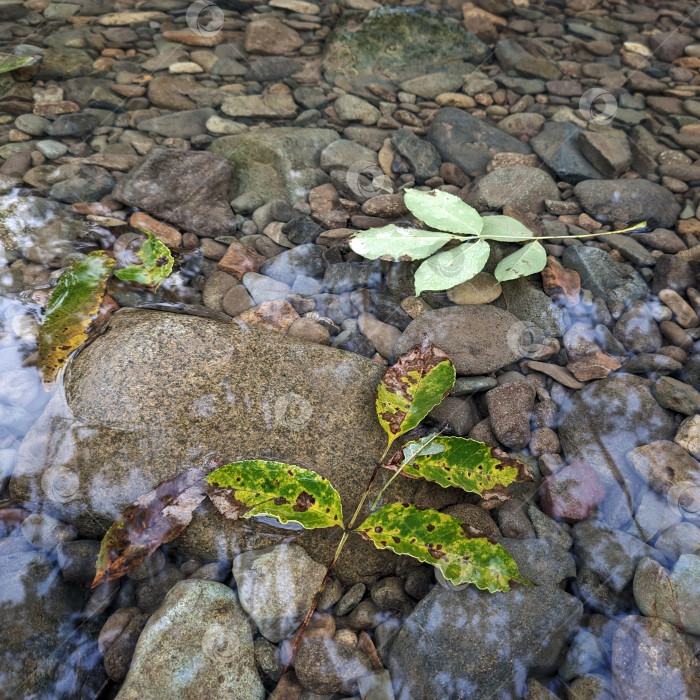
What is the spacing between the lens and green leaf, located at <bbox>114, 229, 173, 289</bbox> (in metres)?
2.17

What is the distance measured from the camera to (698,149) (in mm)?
2943

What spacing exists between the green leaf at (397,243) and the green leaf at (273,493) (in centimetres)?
92

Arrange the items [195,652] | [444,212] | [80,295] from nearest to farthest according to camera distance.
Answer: [195,652] < [80,295] < [444,212]

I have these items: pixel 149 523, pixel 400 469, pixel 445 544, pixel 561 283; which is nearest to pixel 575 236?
pixel 561 283

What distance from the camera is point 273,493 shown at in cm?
161

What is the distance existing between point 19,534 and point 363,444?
3.36 feet

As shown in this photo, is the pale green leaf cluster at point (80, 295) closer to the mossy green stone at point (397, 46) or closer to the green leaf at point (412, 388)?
the green leaf at point (412, 388)

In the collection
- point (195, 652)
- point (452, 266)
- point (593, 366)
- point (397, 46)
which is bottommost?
point (195, 652)

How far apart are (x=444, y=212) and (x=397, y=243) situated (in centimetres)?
26

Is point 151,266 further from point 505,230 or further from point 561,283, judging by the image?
point 561,283

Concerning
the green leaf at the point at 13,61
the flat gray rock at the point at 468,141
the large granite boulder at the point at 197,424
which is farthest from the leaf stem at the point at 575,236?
the green leaf at the point at 13,61

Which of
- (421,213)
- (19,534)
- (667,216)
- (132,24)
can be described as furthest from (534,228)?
(132,24)

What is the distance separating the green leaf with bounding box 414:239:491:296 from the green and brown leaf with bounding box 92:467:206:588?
1023 mm

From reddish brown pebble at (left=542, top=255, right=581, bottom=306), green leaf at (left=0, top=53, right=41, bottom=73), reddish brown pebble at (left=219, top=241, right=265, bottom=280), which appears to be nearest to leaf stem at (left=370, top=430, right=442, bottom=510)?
reddish brown pebble at (left=542, top=255, right=581, bottom=306)
